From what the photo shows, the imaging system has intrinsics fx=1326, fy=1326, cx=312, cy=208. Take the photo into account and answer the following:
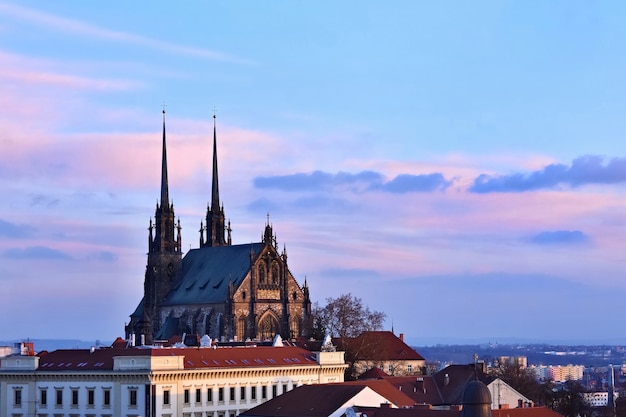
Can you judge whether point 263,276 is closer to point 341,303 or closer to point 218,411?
point 341,303

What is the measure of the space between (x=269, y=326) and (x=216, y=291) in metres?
8.55

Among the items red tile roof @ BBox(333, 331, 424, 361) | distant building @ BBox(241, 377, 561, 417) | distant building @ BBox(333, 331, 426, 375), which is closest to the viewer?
distant building @ BBox(241, 377, 561, 417)

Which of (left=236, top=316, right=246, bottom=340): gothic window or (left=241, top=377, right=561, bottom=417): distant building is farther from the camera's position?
(left=236, top=316, right=246, bottom=340): gothic window

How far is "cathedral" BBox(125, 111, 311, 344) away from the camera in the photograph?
157250mm

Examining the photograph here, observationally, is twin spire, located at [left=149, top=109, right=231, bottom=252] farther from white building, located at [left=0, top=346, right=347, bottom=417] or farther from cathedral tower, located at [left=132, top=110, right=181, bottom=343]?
white building, located at [left=0, top=346, right=347, bottom=417]

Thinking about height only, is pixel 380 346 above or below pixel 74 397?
above

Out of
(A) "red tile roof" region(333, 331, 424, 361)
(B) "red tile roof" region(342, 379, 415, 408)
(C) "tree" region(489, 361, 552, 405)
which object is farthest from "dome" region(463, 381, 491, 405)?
(A) "red tile roof" region(333, 331, 424, 361)

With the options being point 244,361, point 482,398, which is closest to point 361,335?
point 244,361

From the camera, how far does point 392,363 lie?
14938cm

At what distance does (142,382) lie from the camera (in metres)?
99.9

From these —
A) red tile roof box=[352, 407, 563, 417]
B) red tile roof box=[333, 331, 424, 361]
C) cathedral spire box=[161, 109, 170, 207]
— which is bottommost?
red tile roof box=[352, 407, 563, 417]

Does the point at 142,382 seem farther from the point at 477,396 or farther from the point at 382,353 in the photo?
the point at 477,396

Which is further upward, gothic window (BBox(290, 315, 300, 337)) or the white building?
gothic window (BBox(290, 315, 300, 337))

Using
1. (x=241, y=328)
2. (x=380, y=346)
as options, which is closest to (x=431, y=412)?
(x=380, y=346)
